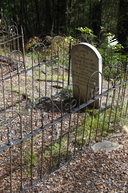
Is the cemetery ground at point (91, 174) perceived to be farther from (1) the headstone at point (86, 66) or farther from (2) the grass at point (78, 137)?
(1) the headstone at point (86, 66)

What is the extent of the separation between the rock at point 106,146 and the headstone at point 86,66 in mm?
1118

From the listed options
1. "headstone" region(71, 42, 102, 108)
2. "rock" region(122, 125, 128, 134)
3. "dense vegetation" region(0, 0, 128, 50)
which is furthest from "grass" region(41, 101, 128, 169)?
"dense vegetation" region(0, 0, 128, 50)

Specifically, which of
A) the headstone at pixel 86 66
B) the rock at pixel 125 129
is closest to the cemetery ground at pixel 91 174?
the rock at pixel 125 129

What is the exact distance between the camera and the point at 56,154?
3650 millimetres

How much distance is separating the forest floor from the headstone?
1.44 metres

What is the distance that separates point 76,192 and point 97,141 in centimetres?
124

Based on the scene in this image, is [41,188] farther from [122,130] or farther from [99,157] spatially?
[122,130]

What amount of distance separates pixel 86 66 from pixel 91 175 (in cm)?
256

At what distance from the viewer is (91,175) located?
3.20 m

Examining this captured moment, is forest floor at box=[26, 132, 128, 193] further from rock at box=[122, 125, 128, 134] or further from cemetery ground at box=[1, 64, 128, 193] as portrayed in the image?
rock at box=[122, 125, 128, 134]

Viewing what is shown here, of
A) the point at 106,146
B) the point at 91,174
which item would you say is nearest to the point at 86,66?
the point at 106,146

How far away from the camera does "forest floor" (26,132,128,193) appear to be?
9.74 ft

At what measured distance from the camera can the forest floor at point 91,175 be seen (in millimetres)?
2969

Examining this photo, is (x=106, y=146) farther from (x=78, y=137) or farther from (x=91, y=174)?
(x=91, y=174)
